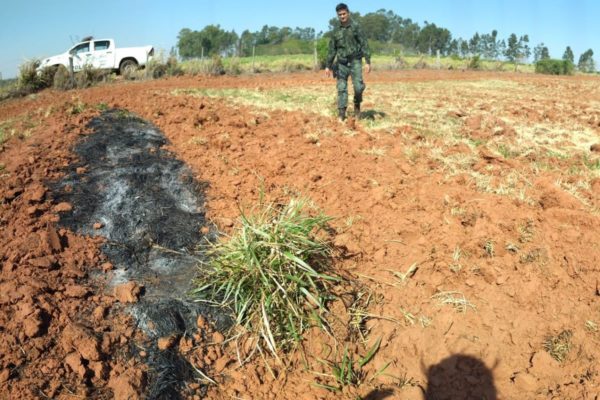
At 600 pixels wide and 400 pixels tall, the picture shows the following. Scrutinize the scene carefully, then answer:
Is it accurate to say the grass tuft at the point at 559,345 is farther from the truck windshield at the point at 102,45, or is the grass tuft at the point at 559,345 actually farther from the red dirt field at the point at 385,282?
the truck windshield at the point at 102,45

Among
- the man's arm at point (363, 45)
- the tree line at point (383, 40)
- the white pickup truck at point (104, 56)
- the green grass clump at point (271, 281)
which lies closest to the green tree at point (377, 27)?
the tree line at point (383, 40)

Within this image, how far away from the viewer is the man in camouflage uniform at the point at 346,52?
6.36 meters

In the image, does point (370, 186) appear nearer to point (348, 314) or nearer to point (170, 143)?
point (348, 314)

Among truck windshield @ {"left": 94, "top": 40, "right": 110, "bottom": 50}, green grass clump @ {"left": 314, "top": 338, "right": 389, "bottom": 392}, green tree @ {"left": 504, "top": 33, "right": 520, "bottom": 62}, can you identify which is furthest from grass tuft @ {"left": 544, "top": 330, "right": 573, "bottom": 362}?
green tree @ {"left": 504, "top": 33, "right": 520, "bottom": 62}

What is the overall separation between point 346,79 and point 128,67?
35.5 ft

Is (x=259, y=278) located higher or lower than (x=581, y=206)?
lower

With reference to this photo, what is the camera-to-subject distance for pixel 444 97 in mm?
10469

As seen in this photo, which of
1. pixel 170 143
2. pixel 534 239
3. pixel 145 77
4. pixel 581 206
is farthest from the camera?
pixel 145 77

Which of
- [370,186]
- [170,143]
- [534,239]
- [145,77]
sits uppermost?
[145,77]

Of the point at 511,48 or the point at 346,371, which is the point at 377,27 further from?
the point at 346,371

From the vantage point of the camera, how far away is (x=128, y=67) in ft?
48.8

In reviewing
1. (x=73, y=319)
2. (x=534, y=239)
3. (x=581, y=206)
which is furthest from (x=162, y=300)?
(x=581, y=206)

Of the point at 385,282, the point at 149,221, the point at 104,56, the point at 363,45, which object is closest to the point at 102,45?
the point at 104,56

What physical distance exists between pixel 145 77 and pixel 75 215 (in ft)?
39.8
